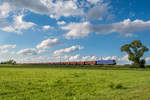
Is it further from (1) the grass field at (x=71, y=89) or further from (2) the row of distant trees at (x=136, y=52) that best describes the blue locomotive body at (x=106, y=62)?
(1) the grass field at (x=71, y=89)

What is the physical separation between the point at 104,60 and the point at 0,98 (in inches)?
2822

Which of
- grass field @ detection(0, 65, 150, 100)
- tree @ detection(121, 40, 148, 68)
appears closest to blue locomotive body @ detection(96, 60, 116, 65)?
tree @ detection(121, 40, 148, 68)

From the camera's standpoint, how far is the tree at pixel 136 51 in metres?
67.9

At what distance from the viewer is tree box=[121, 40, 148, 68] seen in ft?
223

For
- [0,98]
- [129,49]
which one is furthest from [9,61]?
[0,98]

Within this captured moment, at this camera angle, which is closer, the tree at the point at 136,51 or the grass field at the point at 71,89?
the grass field at the point at 71,89

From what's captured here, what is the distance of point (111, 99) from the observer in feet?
22.9

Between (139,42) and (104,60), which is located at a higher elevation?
(139,42)

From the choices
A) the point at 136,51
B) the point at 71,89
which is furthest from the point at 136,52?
the point at 71,89

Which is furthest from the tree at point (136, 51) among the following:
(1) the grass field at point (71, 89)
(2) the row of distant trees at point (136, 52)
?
(1) the grass field at point (71, 89)

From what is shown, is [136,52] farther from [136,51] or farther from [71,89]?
[71,89]

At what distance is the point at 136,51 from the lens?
234ft

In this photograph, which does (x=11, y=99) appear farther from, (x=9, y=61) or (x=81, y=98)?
(x=9, y=61)

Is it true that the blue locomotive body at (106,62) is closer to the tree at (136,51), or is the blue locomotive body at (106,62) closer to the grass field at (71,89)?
the tree at (136,51)
